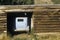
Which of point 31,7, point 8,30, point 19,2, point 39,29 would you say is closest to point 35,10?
point 31,7

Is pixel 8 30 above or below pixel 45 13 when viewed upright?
below

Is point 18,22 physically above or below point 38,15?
below

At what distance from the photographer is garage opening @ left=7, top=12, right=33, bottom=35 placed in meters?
12.8

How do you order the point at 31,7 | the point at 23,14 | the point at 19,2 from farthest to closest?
the point at 19,2
the point at 23,14
the point at 31,7

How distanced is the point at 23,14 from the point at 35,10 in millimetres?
1035

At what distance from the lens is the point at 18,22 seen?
13.2 meters

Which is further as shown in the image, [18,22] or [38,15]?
[18,22]

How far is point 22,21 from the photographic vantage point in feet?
43.4

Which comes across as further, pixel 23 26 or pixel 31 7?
pixel 23 26

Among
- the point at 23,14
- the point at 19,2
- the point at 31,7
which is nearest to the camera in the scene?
the point at 31,7

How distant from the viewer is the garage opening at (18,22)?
12842mm

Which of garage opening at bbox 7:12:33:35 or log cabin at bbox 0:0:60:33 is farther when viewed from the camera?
garage opening at bbox 7:12:33:35

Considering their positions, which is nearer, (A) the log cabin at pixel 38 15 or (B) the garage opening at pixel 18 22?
(A) the log cabin at pixel 38 15

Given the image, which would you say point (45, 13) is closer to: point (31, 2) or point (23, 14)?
point (23, 14)
